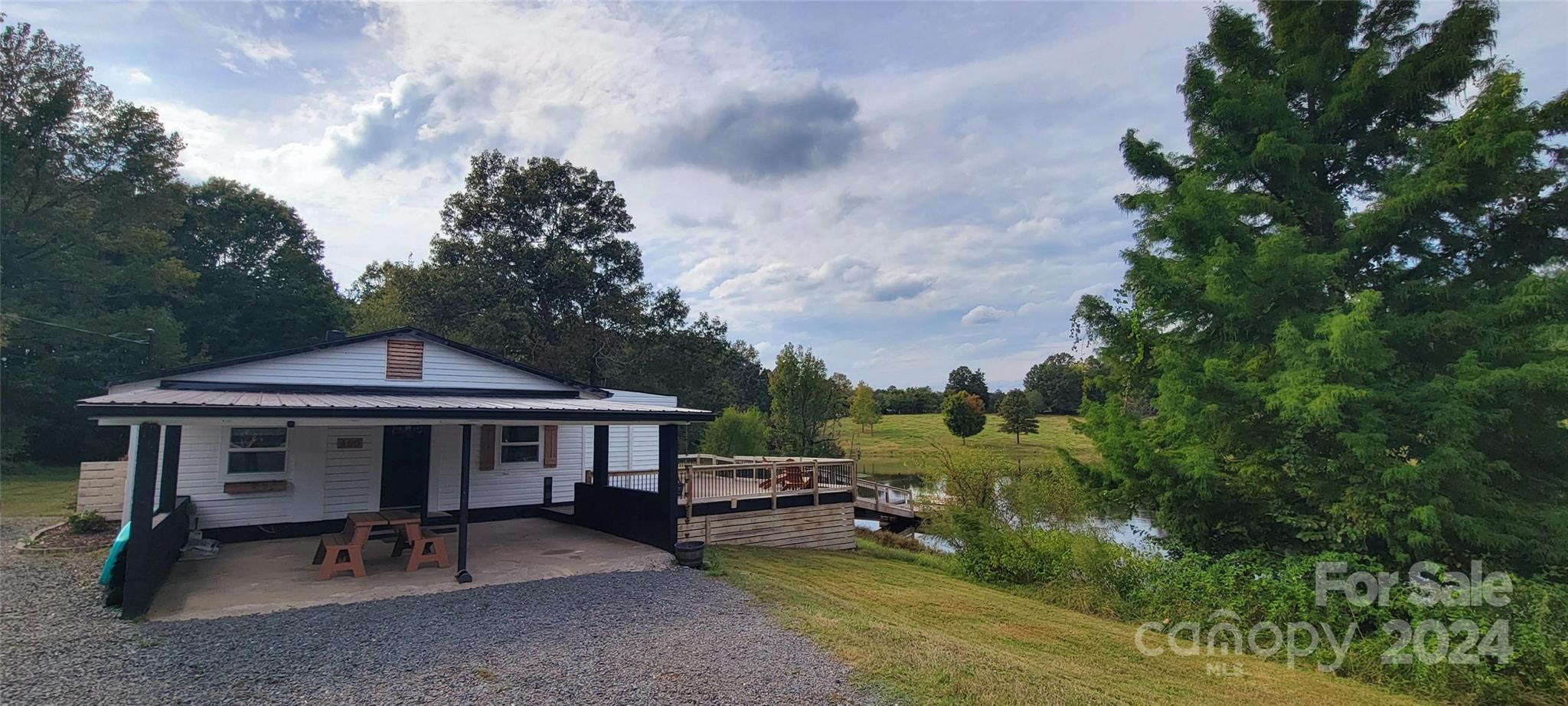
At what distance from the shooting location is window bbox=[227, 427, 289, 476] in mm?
9562

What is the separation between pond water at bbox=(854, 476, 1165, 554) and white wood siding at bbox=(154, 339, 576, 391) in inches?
382

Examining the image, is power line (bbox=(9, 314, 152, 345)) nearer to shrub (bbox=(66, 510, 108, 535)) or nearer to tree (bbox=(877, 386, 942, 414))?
shrub (bbox=(66, 510, 108, 535))

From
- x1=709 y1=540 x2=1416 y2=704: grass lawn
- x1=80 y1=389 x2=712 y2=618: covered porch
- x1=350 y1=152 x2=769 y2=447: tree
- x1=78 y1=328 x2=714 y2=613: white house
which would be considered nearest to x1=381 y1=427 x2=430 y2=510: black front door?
x1=78 y1=328 x2=714 y2=613: white house

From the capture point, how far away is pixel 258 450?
9695 millimetres

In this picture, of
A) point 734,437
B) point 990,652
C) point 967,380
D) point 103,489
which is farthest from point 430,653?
point 967,380

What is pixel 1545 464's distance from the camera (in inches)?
330

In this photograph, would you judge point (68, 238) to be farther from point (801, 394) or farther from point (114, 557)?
point (801, 394)

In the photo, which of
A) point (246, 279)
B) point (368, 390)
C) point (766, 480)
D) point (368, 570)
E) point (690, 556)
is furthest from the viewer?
point (246, 279)

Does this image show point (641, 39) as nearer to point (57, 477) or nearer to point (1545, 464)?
point (1545, 464)

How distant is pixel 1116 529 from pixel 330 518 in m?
15.6

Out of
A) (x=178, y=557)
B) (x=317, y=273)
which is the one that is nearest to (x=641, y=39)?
(x=178, y=557)

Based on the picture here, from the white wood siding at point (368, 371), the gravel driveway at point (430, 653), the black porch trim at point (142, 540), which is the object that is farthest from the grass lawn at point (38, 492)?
the black porch trim at point (142, 540)

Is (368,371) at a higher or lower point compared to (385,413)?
higher

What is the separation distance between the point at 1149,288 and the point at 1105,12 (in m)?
4.73
